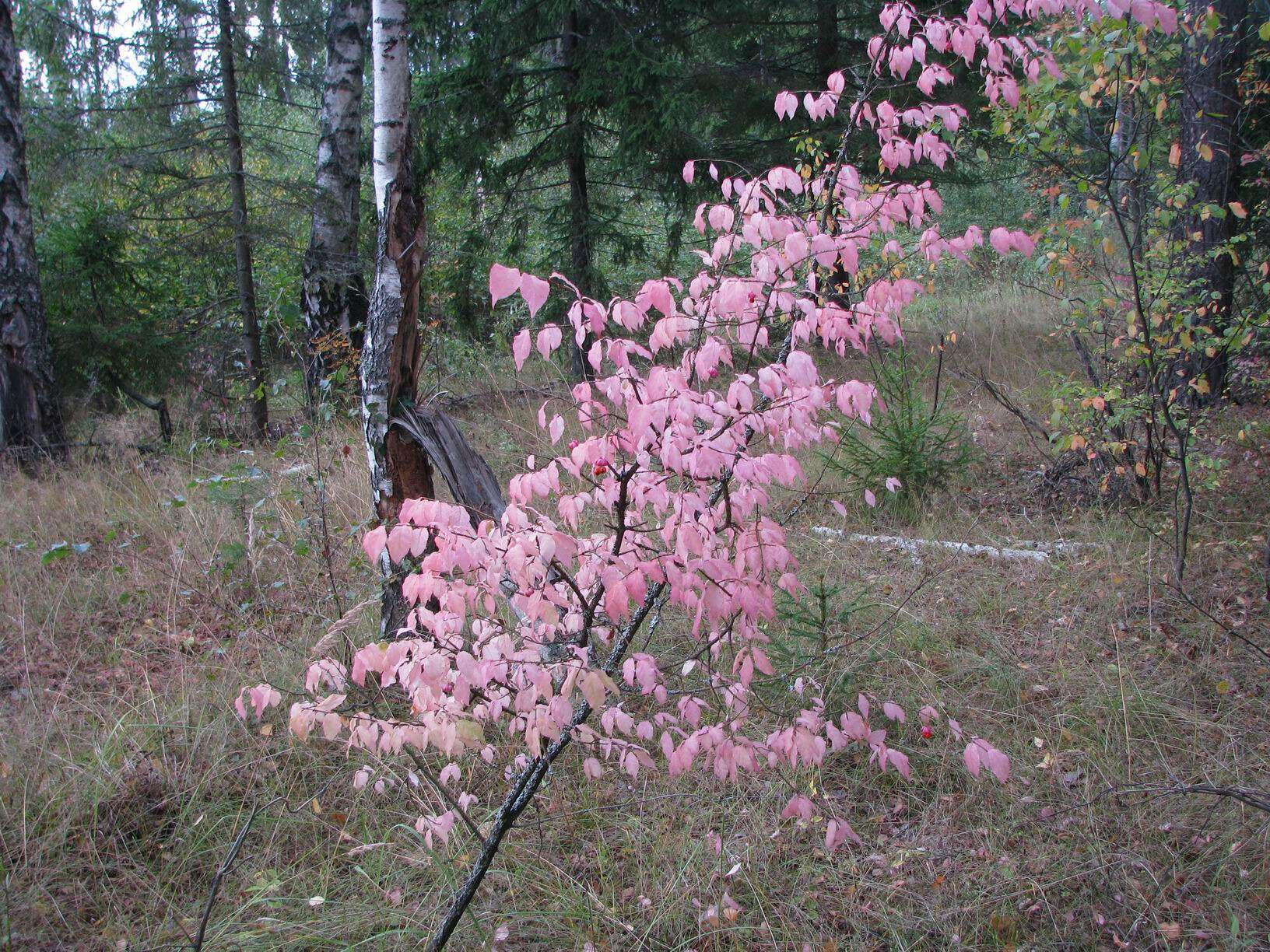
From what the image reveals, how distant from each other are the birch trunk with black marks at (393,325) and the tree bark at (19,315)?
484 centimetres

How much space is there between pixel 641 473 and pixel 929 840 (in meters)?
1.56

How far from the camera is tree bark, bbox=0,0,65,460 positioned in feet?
20.6

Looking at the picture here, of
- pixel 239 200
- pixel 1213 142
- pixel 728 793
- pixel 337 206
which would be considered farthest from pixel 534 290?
pixel 239 200

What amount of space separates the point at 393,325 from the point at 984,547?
3.33m

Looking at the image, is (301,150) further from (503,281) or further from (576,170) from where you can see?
(503,281)

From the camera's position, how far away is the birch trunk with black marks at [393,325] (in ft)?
10.1

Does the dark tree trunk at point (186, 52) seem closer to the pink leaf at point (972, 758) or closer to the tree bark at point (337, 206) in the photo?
the tree bark at point (337, 206)

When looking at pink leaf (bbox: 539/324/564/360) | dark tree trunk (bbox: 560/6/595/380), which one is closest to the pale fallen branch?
pink leaf (bbox: 539/324/564/360)

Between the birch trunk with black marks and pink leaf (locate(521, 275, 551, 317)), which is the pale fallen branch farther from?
pink leaf (locate(521, 275, 551, 317))

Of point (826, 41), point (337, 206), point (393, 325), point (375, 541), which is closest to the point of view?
point (375, 541)

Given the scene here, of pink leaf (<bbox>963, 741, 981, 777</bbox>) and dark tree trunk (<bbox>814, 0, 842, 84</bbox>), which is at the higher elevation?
dark tree trunk (<bbox>814, 0, 842, 84</bbox>)

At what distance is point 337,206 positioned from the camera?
6984 mm

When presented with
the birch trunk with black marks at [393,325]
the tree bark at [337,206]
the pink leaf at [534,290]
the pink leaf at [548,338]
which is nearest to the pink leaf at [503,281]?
the pink leaf at [534,290]

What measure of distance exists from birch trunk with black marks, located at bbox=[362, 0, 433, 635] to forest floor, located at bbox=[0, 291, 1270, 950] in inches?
34.5
